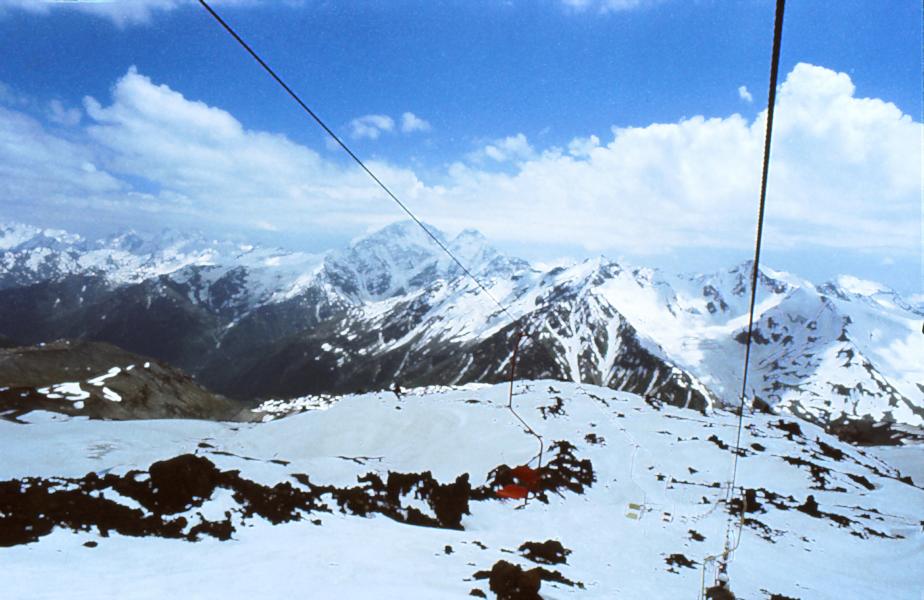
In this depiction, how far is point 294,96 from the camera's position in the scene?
8414 mm

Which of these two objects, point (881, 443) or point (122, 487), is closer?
point (122, 487)

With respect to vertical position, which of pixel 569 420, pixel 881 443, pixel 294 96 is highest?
pixel 294 96

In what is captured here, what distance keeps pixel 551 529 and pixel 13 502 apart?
2672 centimetres

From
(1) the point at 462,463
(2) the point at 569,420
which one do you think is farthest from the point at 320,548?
(2) the point at 569,420

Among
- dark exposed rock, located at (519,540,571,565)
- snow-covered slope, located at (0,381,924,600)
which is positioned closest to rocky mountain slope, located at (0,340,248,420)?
snow-covered slope, located at (0,381,924,600)

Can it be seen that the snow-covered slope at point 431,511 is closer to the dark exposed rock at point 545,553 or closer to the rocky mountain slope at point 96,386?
the dark exposed rock at point 545,553

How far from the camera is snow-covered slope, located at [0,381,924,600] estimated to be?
52.3 ft

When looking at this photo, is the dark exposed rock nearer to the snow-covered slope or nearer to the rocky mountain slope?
the snow-covered slope

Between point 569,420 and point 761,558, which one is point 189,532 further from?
point 569,420

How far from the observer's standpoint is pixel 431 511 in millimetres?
30438

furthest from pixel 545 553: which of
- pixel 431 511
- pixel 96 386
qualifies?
pixel 96 386

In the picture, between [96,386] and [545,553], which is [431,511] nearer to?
[545,553]

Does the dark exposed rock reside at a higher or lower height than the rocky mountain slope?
higher

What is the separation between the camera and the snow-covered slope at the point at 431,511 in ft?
52.3
